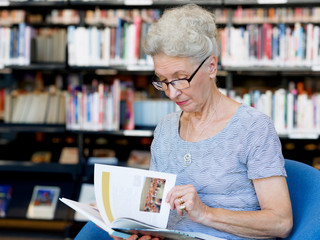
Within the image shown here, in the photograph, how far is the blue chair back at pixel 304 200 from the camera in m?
1.13

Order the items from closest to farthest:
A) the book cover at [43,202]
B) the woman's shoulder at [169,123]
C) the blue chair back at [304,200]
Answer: the blue chair back at [304,200], the woman's shoulder at [169,123], the book cover at [43,202]

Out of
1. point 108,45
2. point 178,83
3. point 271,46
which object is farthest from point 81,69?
point 178,83

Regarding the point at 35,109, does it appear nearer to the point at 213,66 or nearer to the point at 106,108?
the point at 106,108

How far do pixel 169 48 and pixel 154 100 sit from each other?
6.58ft

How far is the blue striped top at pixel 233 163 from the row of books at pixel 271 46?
174 centimetres

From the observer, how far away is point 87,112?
10.5 ft

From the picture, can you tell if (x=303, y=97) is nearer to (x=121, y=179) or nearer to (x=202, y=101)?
(x=202, y=101)

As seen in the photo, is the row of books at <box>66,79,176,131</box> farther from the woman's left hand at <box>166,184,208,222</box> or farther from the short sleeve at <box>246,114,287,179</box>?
the woman's left hand at <box>166,184,208,222</box>

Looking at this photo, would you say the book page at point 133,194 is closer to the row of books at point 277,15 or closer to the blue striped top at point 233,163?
the blue striped top at point 233,163

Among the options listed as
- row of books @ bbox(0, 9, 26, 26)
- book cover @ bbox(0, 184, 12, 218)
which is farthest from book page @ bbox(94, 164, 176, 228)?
row of books @ bbox(0, 9, 26, 26)

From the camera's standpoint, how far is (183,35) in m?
1.27

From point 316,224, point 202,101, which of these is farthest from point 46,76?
point 316,224

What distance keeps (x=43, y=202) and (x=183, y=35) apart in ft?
7.86

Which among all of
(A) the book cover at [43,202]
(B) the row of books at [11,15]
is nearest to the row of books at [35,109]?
(A) the book cover at [43,202]
